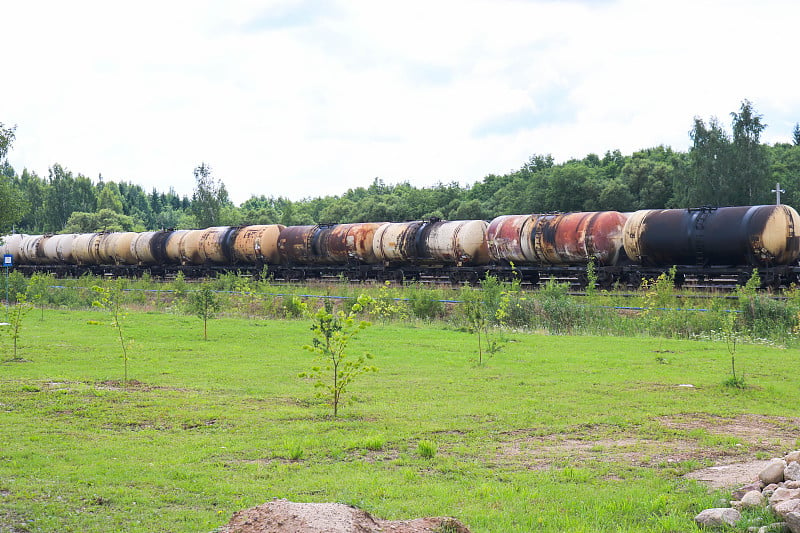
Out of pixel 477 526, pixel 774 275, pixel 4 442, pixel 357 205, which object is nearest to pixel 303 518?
pixel 477 526

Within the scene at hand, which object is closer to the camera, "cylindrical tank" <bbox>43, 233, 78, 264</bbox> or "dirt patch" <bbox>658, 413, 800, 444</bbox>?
"dirt patch" <bbox>658, 413, 800, 444</bbox>

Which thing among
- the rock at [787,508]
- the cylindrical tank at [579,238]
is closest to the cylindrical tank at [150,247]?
the cylindrical tank at [579,238]

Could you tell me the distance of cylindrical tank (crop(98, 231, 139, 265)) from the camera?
4973 cm

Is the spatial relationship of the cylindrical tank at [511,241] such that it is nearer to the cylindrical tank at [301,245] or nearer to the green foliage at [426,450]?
the cylindrical tank at [301,245]

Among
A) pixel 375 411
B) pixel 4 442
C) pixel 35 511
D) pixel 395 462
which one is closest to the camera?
pixel 35 511

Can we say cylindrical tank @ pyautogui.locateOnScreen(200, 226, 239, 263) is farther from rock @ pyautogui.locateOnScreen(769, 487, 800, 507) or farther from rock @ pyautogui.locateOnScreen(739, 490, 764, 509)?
rock @ pyautogui.locateOnScreen(769, 487, 800, 507)

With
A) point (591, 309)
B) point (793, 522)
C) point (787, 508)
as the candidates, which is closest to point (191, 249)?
point (591, 309)

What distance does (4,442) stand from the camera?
8.63 m

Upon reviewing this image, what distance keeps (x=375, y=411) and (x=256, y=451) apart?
2.48 m

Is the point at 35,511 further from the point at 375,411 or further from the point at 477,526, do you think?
the point at 375,411

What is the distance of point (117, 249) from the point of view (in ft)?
165

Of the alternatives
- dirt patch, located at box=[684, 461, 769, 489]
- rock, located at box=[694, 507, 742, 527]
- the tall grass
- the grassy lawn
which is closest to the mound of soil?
the grassy lawn

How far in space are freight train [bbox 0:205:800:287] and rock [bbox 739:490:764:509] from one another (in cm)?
2015

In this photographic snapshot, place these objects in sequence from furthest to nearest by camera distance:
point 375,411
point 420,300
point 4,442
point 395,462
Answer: point 420,300
point 375,411
point 4,442
point 395,462
